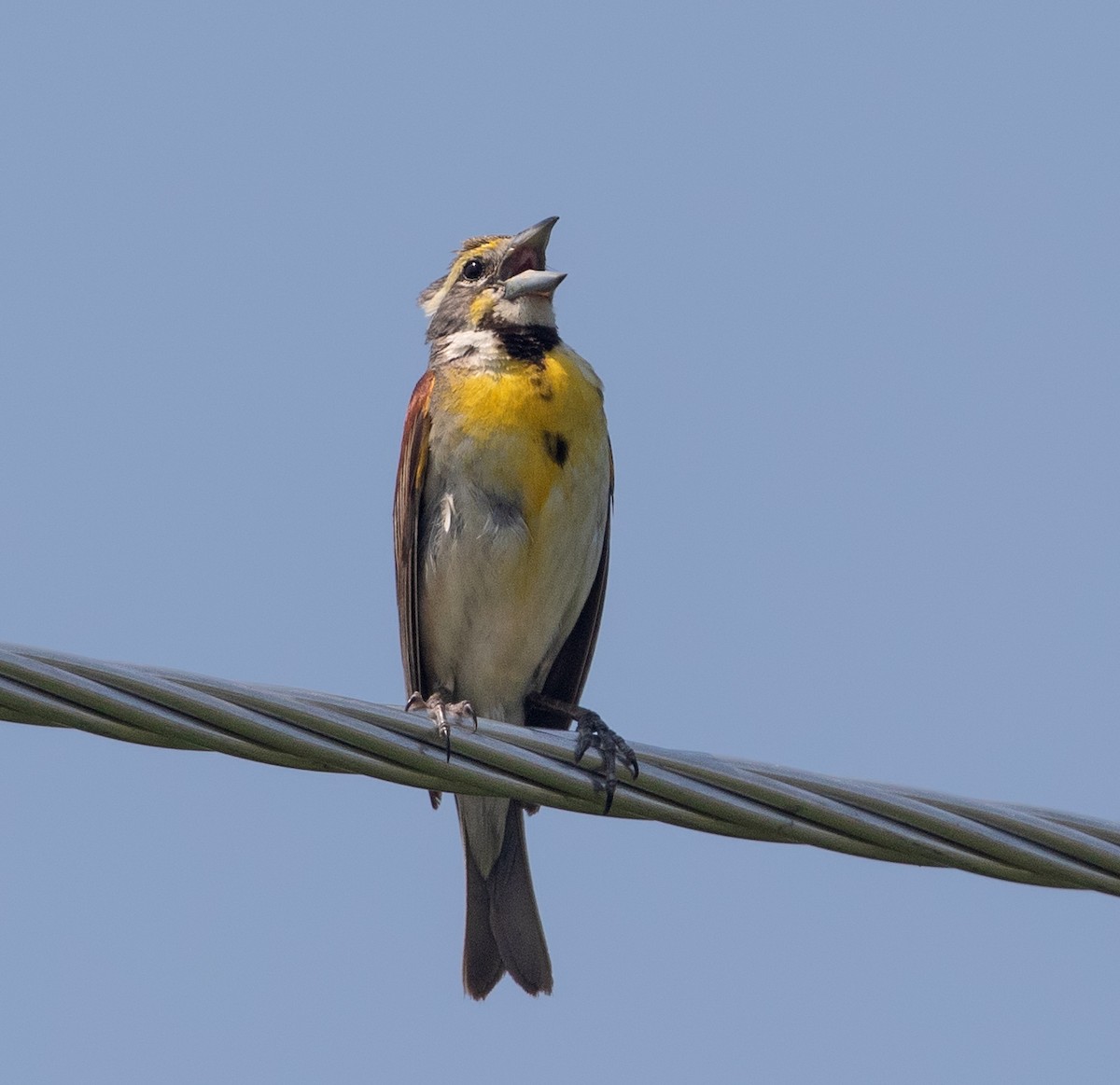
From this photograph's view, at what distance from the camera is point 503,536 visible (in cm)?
644

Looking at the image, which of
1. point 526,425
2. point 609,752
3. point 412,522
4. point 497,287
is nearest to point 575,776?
point 609,752

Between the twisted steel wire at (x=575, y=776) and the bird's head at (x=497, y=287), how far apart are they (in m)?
3.22

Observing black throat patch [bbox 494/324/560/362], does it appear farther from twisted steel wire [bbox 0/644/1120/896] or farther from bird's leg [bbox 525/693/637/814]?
twisted steel wire [bbox 0/644/1120/896]

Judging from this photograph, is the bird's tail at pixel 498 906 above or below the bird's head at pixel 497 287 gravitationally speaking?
below

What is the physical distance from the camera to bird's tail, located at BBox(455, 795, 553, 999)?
6.75m

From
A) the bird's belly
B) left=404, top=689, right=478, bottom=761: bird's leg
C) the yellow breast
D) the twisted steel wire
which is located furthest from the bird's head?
the twisted steel wire

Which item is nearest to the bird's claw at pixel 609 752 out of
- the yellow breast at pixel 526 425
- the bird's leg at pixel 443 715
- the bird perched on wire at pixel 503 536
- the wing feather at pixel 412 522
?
the bird's leg at pixel 443 715

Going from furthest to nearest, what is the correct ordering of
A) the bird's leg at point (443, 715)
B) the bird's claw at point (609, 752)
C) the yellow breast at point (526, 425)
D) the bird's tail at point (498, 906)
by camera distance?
1. the bird's tail at point (498, 906)
2. the yellow breast at point (526, 425)
3. the bird's claw at point (609, 752)
4. the bird's leg at point (443, 715)

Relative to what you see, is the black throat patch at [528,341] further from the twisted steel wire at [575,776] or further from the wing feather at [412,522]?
the twisted steel wire at [575,776]

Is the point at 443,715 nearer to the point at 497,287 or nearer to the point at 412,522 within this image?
the point at 412,522

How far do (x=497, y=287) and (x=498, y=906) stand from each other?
2.46m

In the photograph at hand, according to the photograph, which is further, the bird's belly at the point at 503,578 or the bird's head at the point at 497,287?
the bird's head at the point at 497,287

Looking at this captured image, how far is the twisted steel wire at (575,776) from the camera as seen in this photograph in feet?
11.3

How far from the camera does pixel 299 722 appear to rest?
3.60m
